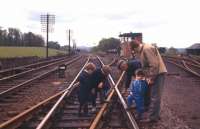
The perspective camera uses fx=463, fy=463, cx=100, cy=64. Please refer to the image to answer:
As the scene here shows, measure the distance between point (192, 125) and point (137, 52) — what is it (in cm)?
194

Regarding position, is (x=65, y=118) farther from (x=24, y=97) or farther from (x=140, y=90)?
(x=24, y=97)

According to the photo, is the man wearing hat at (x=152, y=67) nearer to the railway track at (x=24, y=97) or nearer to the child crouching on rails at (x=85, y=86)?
the child crouching on rails at (x=85, y=86)

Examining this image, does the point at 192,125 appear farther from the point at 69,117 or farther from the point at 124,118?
the point at 69,117

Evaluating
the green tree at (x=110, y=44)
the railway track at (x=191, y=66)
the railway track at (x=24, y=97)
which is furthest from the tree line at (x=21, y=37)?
the railway track at (x=24, y=97)

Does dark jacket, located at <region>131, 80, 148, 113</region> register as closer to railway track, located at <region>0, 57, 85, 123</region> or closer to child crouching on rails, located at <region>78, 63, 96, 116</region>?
child crouching on rails, located at <region>78, 63, 96, 116</region>

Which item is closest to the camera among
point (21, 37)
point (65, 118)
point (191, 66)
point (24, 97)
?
point (65, 118)

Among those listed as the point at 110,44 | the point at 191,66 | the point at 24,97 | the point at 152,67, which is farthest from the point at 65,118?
the point at 110,44

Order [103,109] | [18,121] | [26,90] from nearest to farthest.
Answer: [18,121] < [103,109] < [26,90]

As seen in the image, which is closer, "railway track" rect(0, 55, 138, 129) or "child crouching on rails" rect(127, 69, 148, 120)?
"railway track" rect(0, 55, 138, 129)

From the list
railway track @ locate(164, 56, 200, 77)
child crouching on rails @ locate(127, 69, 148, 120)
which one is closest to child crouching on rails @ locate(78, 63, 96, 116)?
child crouching on rails @ locate(127, 69, 148, 120)

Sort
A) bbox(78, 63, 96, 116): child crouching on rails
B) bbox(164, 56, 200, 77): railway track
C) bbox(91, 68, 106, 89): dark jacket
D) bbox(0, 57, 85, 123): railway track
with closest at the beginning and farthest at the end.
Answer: bbox(78, 63, 96, 116): child crouching on rails
bbox(91, 68, 106, 89): dark jacket
bbox(0, 57, 85, 123): railway track
bbox(164, 56, 200, 77): railway track

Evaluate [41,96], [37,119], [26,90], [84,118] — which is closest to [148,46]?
[84,118]

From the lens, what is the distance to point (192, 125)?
9.27 metres

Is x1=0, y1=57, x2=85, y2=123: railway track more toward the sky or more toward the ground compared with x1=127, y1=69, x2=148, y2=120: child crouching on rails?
more toward the ground
